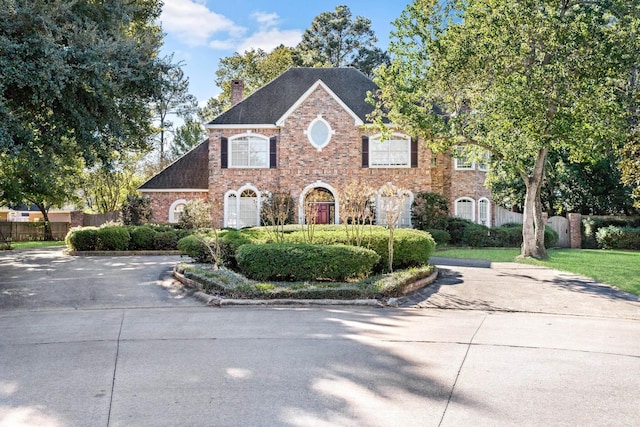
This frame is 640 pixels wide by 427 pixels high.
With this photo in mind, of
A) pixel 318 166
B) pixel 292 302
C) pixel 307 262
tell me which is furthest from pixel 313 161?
pixel 292 302

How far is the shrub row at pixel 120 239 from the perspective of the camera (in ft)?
67.6

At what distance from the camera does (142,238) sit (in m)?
21.2

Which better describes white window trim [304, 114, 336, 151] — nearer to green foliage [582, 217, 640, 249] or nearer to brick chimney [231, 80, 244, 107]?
brick chimney [231, 80, 244, 107]

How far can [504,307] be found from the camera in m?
10.1

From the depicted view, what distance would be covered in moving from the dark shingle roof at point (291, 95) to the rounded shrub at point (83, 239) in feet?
30.3

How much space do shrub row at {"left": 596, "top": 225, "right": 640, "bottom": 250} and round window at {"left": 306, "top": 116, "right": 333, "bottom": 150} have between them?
14802mm

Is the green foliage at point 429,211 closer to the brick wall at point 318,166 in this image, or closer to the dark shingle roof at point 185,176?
the brick wall at point 318,166

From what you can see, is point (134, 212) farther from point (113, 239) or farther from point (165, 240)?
point (113, 239)

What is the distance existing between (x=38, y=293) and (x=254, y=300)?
5.06m

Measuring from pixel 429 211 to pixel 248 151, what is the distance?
32.1ft

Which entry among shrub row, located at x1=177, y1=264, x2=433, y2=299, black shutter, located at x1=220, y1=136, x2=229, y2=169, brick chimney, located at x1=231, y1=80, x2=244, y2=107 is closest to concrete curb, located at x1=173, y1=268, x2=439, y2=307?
shrub row, located at x1=177, y1=264, x2=433, y2=299

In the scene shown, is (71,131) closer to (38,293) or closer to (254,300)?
(38,293)

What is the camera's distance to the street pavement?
432cm

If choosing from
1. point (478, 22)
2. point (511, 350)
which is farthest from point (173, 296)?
point (478, 22)
